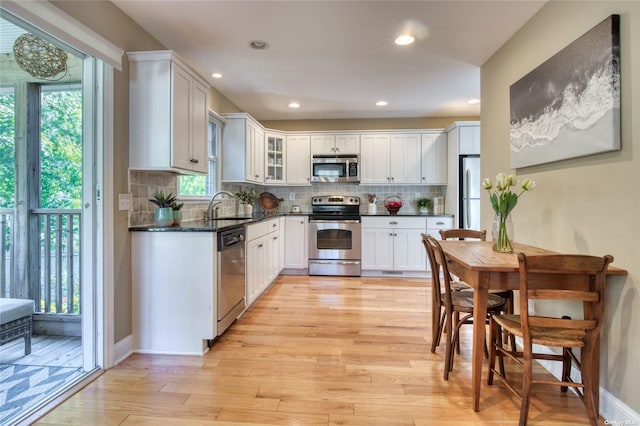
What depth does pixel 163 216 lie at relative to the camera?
2518 millimetres

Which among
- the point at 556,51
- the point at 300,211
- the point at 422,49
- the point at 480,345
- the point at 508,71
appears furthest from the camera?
the point at 300,211

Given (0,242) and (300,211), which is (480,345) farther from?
(300,211)

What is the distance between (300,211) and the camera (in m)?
5.55

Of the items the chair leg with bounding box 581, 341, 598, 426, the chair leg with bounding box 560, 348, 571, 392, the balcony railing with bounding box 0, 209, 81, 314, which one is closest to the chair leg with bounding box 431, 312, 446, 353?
the chair leg with bounding box 560, 348, 571, 392

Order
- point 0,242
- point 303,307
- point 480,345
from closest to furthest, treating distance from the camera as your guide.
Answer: point 480,345 < point 0,242 < point 303,307

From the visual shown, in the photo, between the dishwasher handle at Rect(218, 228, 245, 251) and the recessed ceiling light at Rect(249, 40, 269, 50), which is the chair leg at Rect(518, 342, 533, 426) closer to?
the dishwasher handle at Rect(218, 228, 245, 251)

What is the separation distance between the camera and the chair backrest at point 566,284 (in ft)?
4.75

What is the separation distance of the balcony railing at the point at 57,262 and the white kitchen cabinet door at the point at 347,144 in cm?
361

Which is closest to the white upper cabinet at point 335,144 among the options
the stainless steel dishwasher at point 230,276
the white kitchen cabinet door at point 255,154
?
the white kitchen cabinet door at point 255,154

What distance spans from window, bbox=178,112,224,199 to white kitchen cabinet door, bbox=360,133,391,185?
2229mm

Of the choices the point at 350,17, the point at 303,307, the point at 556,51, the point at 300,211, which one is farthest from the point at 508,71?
the point at 300,211

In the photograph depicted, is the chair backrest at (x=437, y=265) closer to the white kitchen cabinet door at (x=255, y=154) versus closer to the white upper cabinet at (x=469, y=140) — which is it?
the white upper cabinet at (x=469, y=140)

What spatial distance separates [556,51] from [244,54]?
2480 mm

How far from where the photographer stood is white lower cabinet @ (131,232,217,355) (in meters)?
2.38
